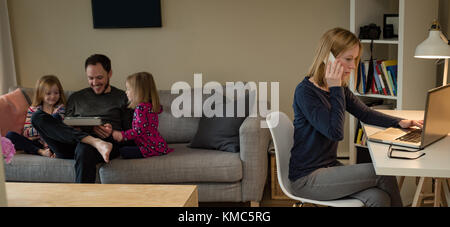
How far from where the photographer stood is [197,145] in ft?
11.3

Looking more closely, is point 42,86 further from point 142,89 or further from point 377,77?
point 377,77

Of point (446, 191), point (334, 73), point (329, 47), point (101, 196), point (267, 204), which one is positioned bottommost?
point (267, 204)

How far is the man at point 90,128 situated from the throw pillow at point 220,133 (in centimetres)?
52

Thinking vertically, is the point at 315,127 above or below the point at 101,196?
above

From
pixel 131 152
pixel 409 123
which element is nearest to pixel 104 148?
pixel 131 152

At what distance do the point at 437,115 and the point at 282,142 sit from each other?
0.69 m

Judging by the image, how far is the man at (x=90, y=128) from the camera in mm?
3100

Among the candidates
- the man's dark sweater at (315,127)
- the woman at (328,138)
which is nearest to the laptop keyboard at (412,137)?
the woman at (328,138)

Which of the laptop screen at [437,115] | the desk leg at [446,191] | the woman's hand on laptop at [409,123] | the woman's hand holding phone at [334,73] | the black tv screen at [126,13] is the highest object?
the black tv screen at [126,13]

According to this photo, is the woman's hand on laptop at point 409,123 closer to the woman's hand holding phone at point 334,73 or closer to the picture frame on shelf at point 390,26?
the woman's hand holding phone at point 334,73

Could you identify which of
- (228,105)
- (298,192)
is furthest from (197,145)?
(298,192)

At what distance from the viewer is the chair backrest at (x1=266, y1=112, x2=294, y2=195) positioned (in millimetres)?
2305

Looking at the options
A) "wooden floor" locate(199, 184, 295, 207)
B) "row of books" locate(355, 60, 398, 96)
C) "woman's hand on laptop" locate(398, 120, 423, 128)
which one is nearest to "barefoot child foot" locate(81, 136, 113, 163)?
"wooden floor" locate(199, 184, 295, 207)

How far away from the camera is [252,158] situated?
3.13 meters
